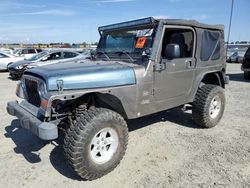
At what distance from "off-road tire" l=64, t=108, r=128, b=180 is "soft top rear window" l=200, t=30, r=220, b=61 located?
259 cm

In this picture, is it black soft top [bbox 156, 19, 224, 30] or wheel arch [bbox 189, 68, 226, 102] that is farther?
wheel arch [bbox 189, 68, 226, 102]

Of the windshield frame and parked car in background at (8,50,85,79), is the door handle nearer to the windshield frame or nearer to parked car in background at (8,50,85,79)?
the windshield frame

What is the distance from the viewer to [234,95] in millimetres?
8852

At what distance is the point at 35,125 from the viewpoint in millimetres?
3283

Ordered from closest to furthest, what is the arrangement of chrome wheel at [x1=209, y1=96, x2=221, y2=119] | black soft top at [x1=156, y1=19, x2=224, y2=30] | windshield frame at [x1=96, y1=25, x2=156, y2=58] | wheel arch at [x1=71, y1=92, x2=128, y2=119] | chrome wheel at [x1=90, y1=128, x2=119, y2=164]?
1. chrome wheel at [x1=90, y1=128, x2=119, y2=164]
2. wheel arch at [x1=71, y1=92, x2=128, y2=119]
3. windshield frame at [x1=96, y1=25, x2=156, y2=58]
4. black soft top at [x1=156, y1=19, x2=224, y2=30]
5. chrome wheel at [x1=209, y1=96, x2=221, y2=119]

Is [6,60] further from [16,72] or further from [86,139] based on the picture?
[86,139]

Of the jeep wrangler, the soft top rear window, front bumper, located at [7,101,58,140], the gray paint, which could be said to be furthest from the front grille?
front bumper, located at [7,101,58,140]

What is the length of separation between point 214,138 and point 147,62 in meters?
2.05

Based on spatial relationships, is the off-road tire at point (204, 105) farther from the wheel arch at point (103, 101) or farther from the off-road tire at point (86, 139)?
the off-road tire at point (86, 139)

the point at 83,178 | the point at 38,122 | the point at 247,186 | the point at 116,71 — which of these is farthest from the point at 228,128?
the point at 38,122

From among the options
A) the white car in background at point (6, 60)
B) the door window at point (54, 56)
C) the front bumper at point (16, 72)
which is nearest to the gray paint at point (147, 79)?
the front bumper at point (16, 72)

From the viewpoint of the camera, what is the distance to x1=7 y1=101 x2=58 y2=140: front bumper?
10.2 ft

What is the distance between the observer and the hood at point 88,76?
133 inches

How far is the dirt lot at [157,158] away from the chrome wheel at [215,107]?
29cm
